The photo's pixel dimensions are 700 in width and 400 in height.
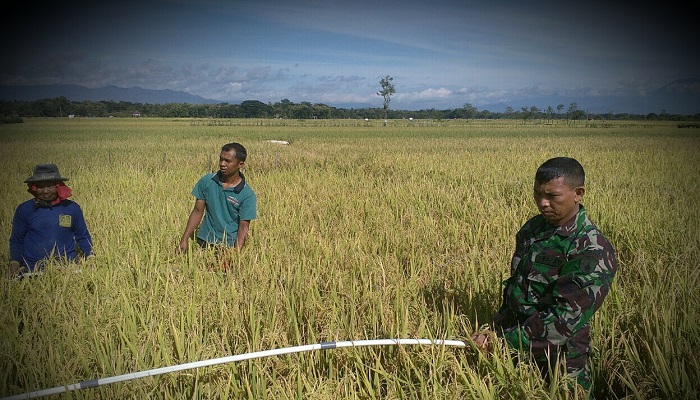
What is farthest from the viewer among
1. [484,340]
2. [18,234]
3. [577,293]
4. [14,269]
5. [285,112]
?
[285,112]

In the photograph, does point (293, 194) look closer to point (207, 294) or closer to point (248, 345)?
point (207, 294)

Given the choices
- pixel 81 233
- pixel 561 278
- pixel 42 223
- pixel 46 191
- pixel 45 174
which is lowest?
pixel 81 233

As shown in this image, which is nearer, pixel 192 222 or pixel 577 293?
pixel 577 293

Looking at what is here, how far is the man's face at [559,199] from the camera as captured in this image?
6.12 feet

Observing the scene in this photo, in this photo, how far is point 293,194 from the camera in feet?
23.0

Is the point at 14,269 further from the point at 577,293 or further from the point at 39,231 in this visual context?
the point at 577,293

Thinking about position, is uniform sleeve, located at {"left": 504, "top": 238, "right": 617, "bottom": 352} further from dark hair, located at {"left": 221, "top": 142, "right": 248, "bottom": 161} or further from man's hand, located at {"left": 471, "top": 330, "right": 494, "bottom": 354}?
dark hair, located at {"left": 221, "top": 142, "right": 248, "bottom": 161}

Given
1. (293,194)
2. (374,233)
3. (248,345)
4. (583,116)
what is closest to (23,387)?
(248,345)

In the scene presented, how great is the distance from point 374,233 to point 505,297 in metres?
2.74

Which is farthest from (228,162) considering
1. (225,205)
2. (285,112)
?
(285,112)

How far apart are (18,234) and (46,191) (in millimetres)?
390

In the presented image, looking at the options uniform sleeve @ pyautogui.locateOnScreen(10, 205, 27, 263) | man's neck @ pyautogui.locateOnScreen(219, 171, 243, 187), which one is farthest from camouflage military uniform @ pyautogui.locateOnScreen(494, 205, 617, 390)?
uniform sleeve @ pyautogui.locateOnScreen(10, 205, 27, 263)

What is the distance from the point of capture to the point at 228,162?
11.8 ft

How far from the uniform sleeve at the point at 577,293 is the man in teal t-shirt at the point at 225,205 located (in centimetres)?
255
